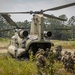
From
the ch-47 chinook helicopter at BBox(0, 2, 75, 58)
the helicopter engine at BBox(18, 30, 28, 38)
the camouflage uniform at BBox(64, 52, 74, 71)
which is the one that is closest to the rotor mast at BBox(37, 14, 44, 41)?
the ch-47 chinook helicopter at BBox(0, 2, 75, 58)

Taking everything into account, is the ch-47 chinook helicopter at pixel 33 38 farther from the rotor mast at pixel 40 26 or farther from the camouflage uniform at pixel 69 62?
the camouflage uniform at pixel 69 62

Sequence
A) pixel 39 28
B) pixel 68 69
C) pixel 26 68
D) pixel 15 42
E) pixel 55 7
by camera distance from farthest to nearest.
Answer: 1. pixel 15 42
2. pixel 39 28
3. pixel 55 7
4. pixel 68 69
5. pixel 26 68

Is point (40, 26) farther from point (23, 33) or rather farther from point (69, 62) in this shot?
point (69, 62)

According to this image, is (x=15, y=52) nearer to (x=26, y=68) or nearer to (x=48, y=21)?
(x=26, y=68)

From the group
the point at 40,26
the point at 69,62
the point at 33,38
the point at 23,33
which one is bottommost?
the point at 69,62

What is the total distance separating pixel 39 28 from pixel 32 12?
4.86 ft

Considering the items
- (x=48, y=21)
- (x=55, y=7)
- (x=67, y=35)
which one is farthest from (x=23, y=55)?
(x=48, y=21)

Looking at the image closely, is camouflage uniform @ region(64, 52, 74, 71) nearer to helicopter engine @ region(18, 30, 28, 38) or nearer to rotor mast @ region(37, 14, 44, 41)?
rotor mast @ region(37, 14, 44, 41)

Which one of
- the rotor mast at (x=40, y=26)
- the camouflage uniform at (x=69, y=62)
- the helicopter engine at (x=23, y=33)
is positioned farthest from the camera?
the helicopter engine at (x=23, y=33)

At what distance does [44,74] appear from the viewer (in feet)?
43.8

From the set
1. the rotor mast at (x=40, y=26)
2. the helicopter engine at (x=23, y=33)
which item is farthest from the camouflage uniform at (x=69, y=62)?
the helicopter engine at (x=23, y=33)

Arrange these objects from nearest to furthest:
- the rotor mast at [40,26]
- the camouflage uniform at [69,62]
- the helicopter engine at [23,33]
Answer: the camouflage uniform at [69,62] < the rotor mast at [40,26] < the helicopter engine at [23,33]

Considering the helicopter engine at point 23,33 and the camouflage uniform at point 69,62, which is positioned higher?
the helicopter engine at point 23,33

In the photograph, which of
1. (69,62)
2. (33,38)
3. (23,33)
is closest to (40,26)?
(33,38)
